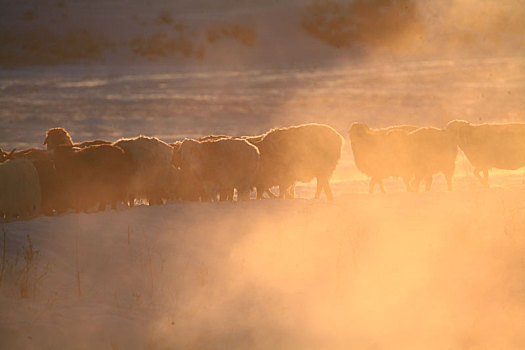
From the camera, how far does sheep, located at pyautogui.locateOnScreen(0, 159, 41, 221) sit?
12305 millimetres

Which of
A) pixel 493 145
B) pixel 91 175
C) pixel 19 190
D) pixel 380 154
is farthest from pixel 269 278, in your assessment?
pixel 493 145

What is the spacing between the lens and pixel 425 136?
16.7 metres

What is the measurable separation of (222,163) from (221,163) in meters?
0.02

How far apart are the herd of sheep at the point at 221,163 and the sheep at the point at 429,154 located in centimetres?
2

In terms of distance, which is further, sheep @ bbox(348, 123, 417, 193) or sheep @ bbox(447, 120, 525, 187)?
sheep @ bbox(447, 120, 525, 187)

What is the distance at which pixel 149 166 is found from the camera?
14.2m

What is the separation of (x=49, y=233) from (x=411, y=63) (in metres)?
43.2

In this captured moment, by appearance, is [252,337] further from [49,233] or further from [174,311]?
[49,233]

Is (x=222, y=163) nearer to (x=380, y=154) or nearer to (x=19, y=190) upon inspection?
(x=19, y=190)

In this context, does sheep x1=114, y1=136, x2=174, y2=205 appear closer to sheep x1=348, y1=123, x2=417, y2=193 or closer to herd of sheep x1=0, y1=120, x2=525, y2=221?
herd of sheep x1=0, y1=120, x2=525, y2=221

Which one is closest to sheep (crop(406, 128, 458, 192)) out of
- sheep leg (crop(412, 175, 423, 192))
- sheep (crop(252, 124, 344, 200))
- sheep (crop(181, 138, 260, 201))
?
sheep leg (crop(412, 175, 423, 192))

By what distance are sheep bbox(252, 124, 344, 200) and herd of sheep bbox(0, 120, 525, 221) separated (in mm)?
18

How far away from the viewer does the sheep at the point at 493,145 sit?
679 inches

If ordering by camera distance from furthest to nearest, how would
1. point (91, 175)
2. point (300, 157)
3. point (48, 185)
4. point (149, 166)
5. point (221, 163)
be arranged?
point (300, 157), point (221, 163), point (149, 166), point (91, 175), point (48, 185)
